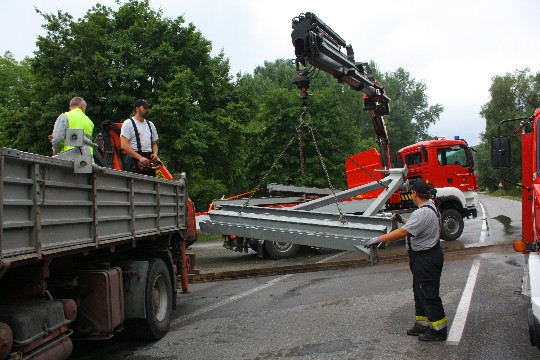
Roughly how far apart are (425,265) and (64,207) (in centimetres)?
373

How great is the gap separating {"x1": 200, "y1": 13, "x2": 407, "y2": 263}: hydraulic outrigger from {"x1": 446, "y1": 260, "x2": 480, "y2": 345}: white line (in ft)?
3.81

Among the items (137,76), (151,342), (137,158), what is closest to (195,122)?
(137,76)

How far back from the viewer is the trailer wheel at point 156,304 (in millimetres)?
5777

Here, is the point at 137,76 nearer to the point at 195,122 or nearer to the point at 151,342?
the point at 195,122

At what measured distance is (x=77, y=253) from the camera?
4.38 metres

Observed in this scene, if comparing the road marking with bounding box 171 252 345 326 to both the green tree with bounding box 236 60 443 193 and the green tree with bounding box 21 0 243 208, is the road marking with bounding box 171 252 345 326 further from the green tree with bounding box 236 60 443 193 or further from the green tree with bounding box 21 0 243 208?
the green tree with bounding box 236 60 443 193

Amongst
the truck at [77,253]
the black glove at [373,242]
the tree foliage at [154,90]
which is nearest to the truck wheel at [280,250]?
the tree foliage at [154,90]

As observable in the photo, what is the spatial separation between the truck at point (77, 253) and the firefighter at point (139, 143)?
56cm

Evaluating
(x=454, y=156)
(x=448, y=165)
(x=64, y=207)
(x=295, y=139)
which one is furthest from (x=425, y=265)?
(x=295, y=139)

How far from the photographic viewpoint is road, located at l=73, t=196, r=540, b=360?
5.32m

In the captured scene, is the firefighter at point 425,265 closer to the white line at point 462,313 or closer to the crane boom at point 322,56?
the white line at point 462,313

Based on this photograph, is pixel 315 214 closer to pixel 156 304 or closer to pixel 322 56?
pixel 156 304

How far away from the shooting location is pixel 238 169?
2503 cm

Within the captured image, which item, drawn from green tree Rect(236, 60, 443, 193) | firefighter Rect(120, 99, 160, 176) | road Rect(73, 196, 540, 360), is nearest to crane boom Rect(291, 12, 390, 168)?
firefighter Rect(120, 99, 160, 176)
